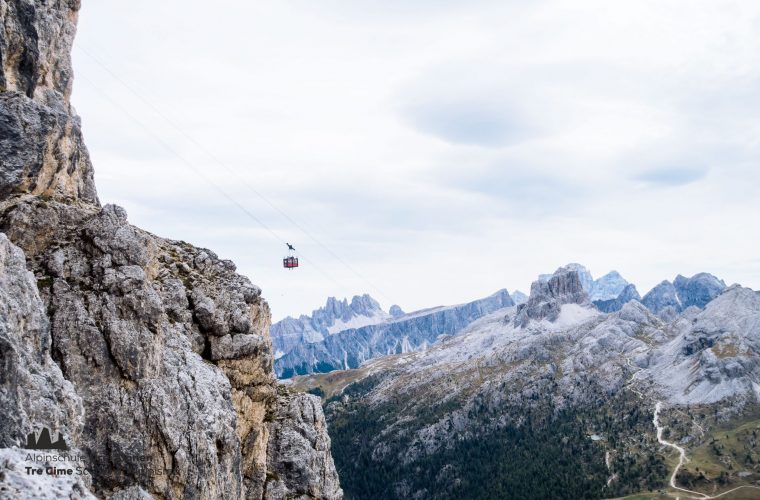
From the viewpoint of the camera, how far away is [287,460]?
64.8 metres

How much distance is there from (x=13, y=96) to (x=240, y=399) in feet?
113

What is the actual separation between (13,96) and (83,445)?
97.8 ft

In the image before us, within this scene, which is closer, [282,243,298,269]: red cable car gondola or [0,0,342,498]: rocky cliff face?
[0,0,342,498]: rocky cliff face

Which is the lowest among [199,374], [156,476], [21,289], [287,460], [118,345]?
[287,460]

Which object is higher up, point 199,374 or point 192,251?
point 192,251

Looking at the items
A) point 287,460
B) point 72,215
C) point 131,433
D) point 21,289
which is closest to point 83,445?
point 131,433

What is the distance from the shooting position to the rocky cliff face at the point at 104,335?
36.0 m

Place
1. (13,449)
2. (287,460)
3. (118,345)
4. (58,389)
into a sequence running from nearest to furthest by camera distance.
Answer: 1. (13,449)
2. (58,389)
3. (118,345)
4. (287,460)

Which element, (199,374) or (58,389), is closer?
(58,389)

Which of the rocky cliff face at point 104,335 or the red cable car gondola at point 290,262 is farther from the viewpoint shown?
the red cable car gondola at point 290,262

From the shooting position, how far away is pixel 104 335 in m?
42.7

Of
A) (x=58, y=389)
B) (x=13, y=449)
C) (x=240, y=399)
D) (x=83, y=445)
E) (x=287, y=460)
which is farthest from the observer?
(x=287, y=460)

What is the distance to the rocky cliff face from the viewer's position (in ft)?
118

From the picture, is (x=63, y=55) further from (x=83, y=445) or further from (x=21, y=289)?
(x=83, y=445)
